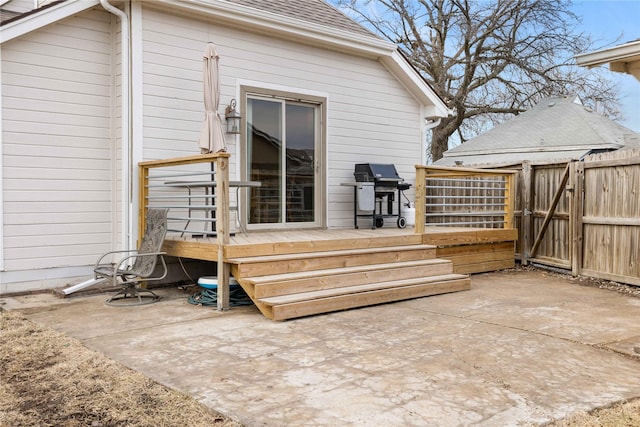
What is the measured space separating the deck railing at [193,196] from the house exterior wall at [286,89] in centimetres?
29

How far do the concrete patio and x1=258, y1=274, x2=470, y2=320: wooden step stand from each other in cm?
11

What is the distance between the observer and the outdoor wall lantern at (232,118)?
22.8 ft

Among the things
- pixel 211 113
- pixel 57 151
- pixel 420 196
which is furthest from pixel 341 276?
pixel 57 151

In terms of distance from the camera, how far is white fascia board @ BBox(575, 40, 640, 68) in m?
5.67

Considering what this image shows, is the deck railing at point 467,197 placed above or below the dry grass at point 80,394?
above

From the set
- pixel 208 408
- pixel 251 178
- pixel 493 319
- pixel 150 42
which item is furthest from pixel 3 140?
pixel 493 319

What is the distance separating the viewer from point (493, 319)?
15.8 feet

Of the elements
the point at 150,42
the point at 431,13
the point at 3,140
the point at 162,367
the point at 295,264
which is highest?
the point at 431,13

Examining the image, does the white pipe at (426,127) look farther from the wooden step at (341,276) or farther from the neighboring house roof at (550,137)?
the neighboring house roof at (550,137)

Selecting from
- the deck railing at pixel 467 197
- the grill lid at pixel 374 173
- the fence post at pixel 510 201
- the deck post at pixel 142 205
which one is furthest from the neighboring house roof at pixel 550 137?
the deck post at pixel 142 205

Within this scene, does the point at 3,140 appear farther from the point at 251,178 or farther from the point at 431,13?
the point at 431,13

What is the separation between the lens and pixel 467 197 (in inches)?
339

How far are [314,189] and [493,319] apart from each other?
3.86 metres

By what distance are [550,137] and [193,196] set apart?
10772 mm
